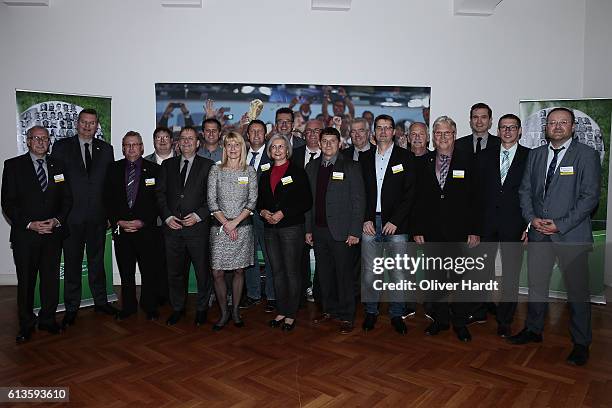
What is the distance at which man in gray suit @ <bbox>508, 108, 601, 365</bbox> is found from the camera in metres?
3.24

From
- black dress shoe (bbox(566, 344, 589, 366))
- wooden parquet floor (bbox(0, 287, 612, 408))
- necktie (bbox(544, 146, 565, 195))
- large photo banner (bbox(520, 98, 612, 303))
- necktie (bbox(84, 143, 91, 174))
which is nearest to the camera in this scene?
wooden parquet floor (bbox(0, 287, 612, 408))

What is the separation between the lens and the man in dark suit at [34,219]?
371 cm

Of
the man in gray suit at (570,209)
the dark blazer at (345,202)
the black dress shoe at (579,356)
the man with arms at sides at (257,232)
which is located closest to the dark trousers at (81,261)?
the man with arms at sides at (257,232)

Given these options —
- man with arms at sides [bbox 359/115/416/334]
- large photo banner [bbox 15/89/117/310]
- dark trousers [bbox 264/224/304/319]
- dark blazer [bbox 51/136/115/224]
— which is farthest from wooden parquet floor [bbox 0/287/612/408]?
dark blazer [bbox 51/136/115/224]

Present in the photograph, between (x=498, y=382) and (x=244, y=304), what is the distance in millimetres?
2552

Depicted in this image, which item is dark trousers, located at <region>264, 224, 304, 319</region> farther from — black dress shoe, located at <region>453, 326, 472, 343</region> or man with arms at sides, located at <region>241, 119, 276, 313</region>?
black dress shoe, located at <region>453, 326, 472, 343</region>

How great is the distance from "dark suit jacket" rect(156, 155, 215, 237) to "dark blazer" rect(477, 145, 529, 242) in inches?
90.4

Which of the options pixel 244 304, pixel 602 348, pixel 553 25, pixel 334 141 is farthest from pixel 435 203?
pixel 553 25

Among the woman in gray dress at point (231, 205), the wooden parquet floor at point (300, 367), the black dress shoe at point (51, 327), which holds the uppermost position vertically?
the woman in gray dress at point (231, 205)

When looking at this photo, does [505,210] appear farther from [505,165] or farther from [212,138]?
[212,138]

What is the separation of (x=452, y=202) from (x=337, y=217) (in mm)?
906

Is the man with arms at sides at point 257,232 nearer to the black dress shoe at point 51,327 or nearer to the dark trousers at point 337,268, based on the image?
the dark trousers at point 337,268

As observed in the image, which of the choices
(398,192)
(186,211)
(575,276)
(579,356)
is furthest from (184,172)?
(579,356)

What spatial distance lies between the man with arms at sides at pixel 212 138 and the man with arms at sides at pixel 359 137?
50.8 inches
